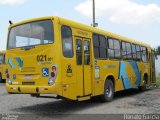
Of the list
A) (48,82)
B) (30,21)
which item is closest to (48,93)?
(48,82)

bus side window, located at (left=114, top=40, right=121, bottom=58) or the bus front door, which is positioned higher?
bus side window, located at (left=114, top=40, right=121, bottom=58)

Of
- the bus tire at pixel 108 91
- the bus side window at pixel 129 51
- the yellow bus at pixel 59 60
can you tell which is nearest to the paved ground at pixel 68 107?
the bus tire at pixel 108 91

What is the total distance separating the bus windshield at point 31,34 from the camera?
39.4 feet

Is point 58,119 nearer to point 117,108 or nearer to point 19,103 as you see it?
point 117,108

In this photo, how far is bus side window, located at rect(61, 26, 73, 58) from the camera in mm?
11992

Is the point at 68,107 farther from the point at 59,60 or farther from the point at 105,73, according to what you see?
the point at 59,60

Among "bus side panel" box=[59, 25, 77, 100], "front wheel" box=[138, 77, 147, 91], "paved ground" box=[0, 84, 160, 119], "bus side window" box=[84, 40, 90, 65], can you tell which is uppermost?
"bus side window" box=[84, 40, 90, 65]

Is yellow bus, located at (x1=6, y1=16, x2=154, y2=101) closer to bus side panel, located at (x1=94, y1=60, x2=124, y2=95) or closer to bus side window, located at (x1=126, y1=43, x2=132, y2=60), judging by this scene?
→ bus side panel, located at (x1=94, y1=60, x2=124, y2=95)

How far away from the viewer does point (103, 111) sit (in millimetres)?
12438

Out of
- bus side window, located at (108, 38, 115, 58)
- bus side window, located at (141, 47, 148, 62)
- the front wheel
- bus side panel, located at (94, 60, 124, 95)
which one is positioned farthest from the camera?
the front wheel

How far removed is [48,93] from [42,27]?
230 centimetres

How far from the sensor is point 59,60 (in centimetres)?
1156

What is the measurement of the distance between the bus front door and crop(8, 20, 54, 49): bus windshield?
1.22 meters

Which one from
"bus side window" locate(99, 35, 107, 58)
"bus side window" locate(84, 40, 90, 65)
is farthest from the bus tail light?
"bus side window" locate(99, 35, 107, 58)
